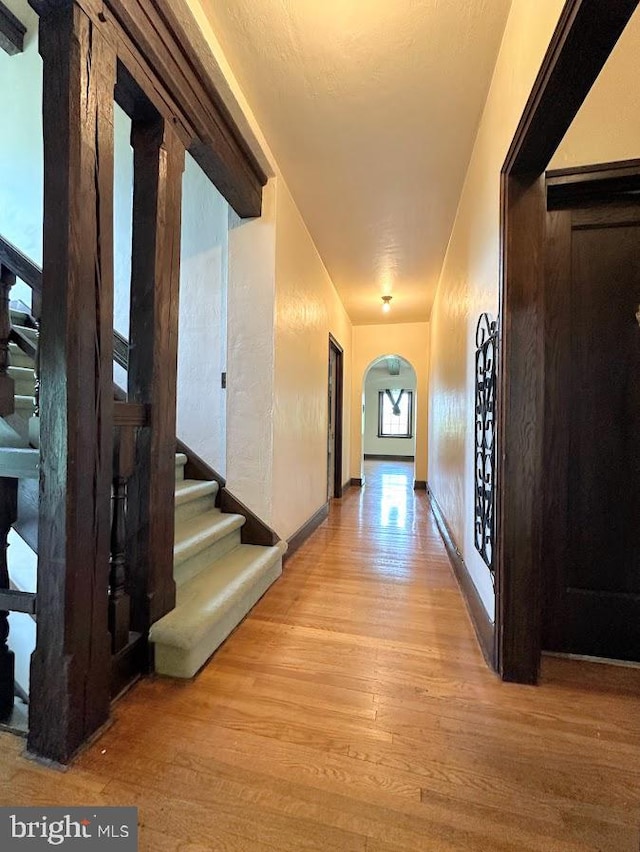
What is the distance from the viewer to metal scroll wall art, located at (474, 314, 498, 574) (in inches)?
64.7

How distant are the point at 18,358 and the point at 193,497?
1508 millimetres

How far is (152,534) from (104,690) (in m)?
0.52

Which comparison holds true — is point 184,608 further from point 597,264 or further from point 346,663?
point 597,264

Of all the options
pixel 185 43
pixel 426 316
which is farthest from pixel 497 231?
pixel 426 316

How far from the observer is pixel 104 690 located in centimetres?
121

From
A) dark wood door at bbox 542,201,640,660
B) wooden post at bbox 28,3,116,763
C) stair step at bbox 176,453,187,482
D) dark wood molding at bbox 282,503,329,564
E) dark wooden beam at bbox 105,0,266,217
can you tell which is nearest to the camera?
wooden post at bbox 28,3,116,763

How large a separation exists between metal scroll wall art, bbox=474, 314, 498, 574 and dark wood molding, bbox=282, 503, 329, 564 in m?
1.43

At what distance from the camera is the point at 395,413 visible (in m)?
10.8

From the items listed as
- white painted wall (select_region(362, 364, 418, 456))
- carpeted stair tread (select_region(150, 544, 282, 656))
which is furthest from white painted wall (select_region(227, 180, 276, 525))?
white painted wall (select_region(362, 364, 418, 456))

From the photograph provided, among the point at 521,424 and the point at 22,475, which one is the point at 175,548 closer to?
the point at 22,475

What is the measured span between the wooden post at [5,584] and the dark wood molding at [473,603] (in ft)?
6.29

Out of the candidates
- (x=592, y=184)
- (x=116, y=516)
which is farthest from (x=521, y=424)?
(x=116, y=516)

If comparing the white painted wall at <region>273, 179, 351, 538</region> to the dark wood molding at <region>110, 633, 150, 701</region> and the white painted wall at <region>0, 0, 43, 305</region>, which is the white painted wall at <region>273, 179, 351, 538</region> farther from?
the white painted wall at <region>0, 0, 43, 305</region>

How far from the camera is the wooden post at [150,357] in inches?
57.8
